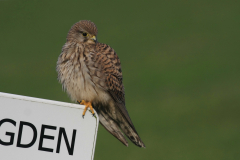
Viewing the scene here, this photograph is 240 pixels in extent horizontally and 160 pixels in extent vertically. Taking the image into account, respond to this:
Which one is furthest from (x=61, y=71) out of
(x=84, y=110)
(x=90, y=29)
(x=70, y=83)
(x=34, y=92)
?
(x=34, y=92)

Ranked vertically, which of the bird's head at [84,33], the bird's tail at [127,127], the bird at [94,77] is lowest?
the bird's tail at [127,127]

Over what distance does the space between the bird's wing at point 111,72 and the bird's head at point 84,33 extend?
10 centimetres

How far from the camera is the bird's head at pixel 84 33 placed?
3877 mm

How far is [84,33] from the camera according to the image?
12.7 ft

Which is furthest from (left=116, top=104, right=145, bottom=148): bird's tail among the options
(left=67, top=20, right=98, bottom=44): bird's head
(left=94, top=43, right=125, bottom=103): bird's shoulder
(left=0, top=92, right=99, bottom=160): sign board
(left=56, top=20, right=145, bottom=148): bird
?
(left=0, top=92, right=99, bottom=160): sign board

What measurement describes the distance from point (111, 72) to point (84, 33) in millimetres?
455

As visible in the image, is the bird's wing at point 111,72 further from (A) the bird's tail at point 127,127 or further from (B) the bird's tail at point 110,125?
(B) the bird's tail at point 110,125

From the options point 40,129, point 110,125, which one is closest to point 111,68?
point 110,125

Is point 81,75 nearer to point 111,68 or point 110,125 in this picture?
point 111,68

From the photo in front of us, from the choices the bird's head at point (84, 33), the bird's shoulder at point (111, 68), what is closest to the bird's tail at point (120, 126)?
the bird's shoulder at point (111, 68)

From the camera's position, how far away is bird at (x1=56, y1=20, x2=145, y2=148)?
371cm

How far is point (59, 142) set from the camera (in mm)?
2479

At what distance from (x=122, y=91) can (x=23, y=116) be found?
61.7 inches

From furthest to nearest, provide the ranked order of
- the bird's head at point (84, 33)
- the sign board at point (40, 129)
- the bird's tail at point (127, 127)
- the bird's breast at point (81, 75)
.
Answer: the bird's head at point (84, 33) → the bird's breast at point (81, 75) → the bird's tail at point (127, 127) → the sign board at point (40, 129)
